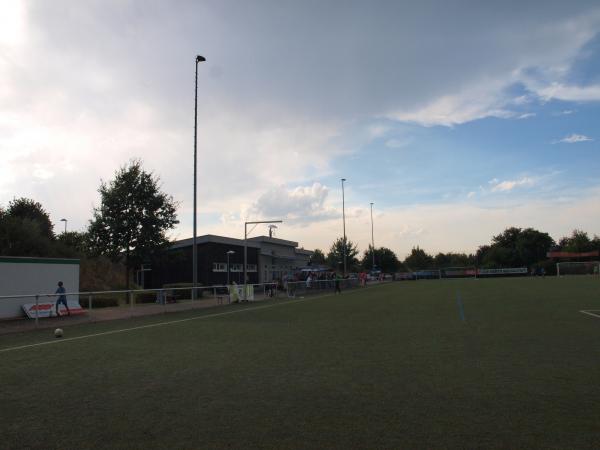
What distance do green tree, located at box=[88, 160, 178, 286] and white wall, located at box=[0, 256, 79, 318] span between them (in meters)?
7.19

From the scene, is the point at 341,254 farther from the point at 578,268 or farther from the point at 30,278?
the point at 30,278

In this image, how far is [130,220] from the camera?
30000 mm

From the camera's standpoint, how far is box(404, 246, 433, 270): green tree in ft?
445

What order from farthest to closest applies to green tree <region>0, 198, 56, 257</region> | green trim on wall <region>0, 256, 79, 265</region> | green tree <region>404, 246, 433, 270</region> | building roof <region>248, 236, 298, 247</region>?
1. green tree <region>404, 246, 433, 270</region>
2. building roof <region>248, 236, 298, 247</region>
3. green tree <region>0, 198, 56, 257</region>
4. green trim on wall <region>0, 256, 79, 265</region>

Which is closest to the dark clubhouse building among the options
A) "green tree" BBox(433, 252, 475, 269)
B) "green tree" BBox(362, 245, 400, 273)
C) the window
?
the window

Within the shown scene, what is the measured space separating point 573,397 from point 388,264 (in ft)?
366

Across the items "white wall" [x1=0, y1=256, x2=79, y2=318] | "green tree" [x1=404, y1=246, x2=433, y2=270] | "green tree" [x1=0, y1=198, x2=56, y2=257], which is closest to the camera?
"white wall" [x1=0, y1=256, x2=79, y2=318]

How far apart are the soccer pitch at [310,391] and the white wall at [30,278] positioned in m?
7.17

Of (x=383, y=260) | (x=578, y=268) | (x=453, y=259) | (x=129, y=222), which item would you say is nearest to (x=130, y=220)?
(x=129, y=222)

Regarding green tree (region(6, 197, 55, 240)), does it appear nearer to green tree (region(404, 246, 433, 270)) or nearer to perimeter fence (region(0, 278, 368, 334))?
perimeter fence (region(0, 278, 368, 334))

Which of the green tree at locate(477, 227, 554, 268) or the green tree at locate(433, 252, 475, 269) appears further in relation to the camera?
the green tree at locate(433, 252, 475, 269)

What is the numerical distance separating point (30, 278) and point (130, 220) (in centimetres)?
993

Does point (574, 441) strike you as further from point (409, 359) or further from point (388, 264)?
point (388, 264)

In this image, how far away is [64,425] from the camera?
5.22 m
